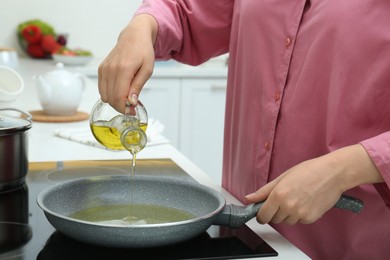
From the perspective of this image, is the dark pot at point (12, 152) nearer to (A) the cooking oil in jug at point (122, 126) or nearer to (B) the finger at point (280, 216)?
(A) the cooking oil in jug at point (122, 126)

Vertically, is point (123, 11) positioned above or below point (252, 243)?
above

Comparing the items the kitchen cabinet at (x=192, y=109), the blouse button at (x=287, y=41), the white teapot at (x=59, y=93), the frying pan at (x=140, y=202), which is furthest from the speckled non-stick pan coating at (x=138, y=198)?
the kitchen cabinet at (x=192, y=109)

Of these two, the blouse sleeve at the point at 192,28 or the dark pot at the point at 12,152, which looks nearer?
the dark pot at the point at 12,152

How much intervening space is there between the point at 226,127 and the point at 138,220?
54cm

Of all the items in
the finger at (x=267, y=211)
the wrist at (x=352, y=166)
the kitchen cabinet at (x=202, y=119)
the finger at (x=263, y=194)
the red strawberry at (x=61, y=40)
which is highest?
the red strawberry at (x=61, y=40)

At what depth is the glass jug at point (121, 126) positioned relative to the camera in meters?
1.00

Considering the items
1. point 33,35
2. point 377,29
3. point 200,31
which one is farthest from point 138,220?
point 33,35

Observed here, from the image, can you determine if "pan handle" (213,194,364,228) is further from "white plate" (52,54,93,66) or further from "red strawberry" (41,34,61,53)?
"red strawberry" (41,34,61,53)

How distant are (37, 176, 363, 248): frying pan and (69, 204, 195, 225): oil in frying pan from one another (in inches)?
0.6

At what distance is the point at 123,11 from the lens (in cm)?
355

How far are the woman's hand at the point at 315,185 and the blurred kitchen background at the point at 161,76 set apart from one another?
7.42ft

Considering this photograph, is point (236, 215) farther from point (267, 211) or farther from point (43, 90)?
point (43, 90)

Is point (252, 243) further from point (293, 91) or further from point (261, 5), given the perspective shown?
point (261, 5)

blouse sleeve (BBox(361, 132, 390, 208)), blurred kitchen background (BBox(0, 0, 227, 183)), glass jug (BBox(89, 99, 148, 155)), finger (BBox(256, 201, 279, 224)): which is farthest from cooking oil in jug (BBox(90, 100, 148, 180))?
blurred kitchen background (BBox(0, 0, 227, 183))
